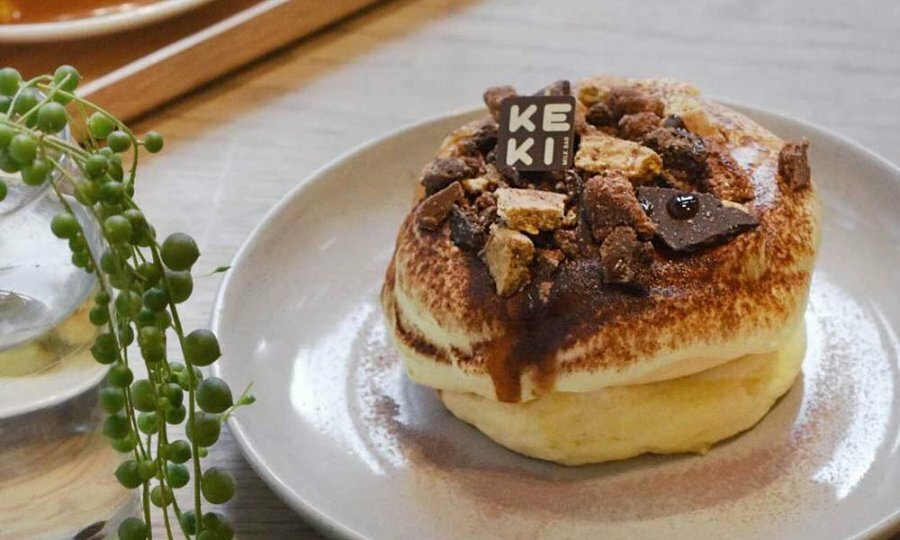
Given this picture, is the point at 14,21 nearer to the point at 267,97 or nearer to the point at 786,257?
the point at 267,97

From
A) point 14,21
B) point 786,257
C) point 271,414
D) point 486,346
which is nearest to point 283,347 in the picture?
point 271,414

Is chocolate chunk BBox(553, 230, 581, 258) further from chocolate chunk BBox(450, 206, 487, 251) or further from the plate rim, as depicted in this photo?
the plate rim

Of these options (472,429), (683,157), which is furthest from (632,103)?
(472,429)

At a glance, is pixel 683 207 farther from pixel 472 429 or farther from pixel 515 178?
pixel 472 429

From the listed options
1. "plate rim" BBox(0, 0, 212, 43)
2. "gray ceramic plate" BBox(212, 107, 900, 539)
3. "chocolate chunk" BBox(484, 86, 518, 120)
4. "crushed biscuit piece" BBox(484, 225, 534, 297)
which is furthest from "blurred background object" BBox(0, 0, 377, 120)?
"crushed biscuit piece" BBox(484, 225, 534, 297)

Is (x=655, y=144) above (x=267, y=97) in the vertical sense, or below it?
above
